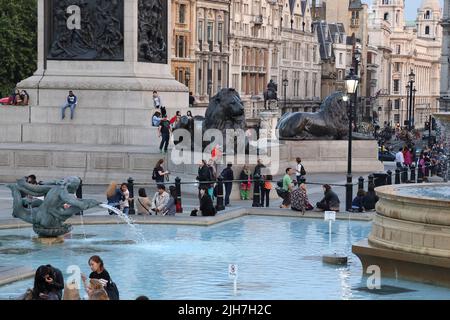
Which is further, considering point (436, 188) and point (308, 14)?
point (308, 14)

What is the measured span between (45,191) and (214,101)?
15.5 metres

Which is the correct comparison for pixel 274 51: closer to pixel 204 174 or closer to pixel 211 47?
pixel 211 47

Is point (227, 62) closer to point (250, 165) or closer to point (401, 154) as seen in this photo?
point (401, 154)

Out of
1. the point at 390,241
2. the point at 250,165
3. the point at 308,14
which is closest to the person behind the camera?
the point at 390,241

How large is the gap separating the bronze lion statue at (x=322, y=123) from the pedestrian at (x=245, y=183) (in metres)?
10.9

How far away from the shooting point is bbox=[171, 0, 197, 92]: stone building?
109 meters

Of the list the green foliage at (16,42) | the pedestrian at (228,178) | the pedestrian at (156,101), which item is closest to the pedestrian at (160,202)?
the pedestrian at (228,178)

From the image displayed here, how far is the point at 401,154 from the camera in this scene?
49938mm

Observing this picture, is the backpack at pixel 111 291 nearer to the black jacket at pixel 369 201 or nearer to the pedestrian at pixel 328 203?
the pedestrian at pixel 328 203

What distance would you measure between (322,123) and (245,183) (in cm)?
1217

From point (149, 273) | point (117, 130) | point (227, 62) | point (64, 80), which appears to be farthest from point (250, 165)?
point (227, 62)

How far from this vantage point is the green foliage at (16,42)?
74.9m

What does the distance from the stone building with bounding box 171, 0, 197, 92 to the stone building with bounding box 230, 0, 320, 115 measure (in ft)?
47.4

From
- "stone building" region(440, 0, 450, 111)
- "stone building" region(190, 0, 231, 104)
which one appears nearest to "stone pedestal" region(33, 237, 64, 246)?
"stone building" region(190, 0, 231, 104)
